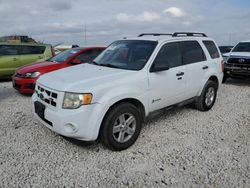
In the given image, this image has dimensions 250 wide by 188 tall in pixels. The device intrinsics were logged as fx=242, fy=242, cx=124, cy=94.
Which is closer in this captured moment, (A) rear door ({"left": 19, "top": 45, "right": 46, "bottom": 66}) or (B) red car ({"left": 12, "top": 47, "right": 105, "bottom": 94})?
(B) red car ({"left": 12, "top": 47, "right": 105, "bottom": 94})

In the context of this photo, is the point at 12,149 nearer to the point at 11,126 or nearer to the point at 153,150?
the point at 11,126

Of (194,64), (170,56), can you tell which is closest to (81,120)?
(170,56)

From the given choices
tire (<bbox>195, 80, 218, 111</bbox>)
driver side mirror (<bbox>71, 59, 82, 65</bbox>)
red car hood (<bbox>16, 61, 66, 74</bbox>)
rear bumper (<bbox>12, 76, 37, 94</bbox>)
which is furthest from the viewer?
driver side mirror (<bbox>71, 59, 82, 65</bbox>)

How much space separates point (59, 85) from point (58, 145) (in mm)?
1070

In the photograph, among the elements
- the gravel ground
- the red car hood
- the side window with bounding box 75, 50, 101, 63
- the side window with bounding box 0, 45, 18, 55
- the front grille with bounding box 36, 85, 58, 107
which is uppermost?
the side window with bounding box 0, 45, 18, 55

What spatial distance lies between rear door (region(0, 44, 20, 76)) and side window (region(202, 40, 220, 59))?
7.43m

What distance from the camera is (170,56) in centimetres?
449

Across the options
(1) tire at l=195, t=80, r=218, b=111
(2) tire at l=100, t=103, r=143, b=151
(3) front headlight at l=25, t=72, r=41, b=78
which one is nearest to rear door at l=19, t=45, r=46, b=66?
(3) front headlight at l=25, t=72, r=41, b=78

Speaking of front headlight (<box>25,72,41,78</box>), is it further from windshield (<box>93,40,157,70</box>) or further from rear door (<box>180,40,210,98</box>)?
rear door (<box>180,40,210,98</box>)

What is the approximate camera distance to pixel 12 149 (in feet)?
12.5

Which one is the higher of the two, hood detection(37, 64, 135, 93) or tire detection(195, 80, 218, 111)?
hood detection(37, 64, 135, 93)

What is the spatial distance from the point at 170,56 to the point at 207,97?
68.3 inches

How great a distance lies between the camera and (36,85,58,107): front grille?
3.48 meters

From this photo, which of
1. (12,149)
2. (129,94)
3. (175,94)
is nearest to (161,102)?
(175,94)
